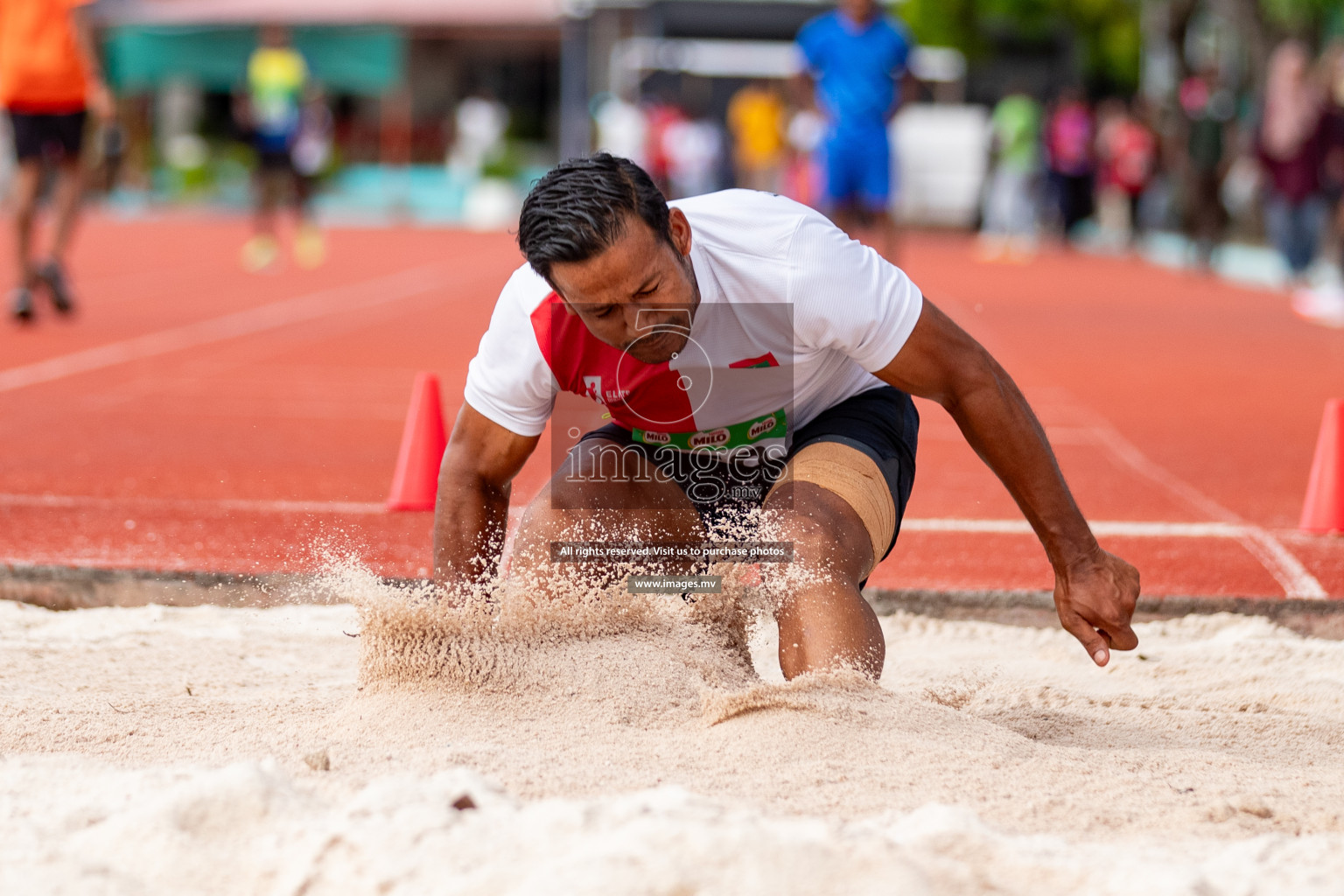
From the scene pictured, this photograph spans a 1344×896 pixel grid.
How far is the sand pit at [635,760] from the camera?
1.87 metres

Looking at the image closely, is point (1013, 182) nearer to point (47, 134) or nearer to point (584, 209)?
point (47, 134)

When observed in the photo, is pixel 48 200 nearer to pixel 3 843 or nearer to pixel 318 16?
pixel 318 16

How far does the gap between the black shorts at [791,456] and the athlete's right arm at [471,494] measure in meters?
0.32

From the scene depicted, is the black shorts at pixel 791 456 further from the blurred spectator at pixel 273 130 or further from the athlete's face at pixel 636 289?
the blurred spectator at pixel 273 130

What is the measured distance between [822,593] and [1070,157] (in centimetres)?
2040

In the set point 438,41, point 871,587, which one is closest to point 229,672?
point 871,587

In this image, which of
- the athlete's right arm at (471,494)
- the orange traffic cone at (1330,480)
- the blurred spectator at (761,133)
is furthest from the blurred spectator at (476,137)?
the athlete's right arm at (471,494)

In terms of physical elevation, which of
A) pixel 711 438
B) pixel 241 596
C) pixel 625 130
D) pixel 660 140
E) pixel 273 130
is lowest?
pixel 660 140

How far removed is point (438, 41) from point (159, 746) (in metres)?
30.0

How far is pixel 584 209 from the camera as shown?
8.05ft

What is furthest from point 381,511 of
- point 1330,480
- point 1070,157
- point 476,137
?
point 476,137

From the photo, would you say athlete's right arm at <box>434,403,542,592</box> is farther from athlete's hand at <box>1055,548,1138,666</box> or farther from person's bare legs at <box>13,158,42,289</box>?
person's bare legs at <box>13,158,42,289</box>

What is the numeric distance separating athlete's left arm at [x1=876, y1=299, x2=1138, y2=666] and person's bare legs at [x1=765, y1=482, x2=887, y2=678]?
0.27 meters

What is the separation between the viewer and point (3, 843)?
78.4 inches
